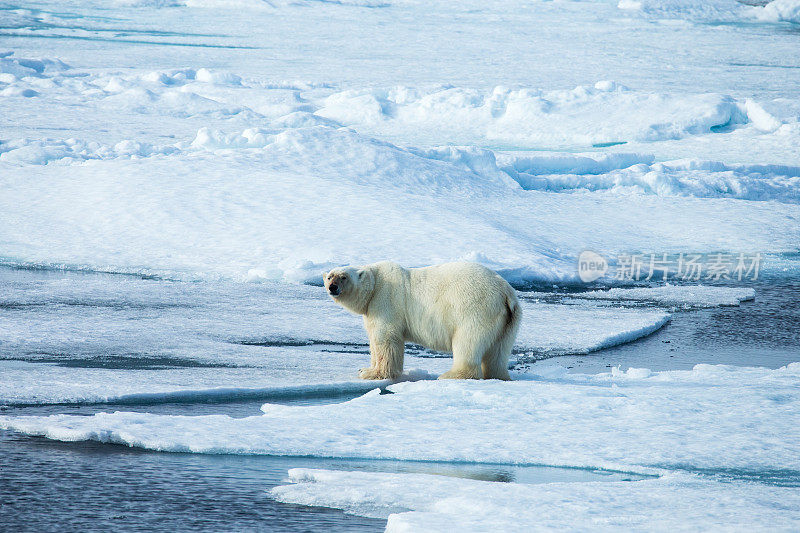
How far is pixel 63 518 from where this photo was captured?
9.68 ft

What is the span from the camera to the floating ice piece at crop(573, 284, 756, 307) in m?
7.56

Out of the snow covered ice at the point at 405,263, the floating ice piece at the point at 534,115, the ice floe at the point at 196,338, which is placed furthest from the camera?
the floating ice piece at the point at 534,115

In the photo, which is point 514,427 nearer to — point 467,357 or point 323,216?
point 467,357

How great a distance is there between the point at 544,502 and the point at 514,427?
95cm

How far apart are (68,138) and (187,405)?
10.1 m

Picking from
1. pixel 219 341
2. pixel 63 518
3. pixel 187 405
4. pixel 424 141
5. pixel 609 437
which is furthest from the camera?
pixel 424 141

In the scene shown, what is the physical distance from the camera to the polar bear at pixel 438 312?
4.75 m

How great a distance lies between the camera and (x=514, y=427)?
400 cm

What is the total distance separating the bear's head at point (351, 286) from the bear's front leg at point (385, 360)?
0.23 meters

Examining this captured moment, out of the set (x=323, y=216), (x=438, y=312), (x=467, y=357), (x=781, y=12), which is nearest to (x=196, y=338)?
(x=438, y=312)

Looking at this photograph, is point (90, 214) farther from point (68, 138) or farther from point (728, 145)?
point (728, 145)

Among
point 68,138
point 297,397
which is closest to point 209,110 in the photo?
point 68,138

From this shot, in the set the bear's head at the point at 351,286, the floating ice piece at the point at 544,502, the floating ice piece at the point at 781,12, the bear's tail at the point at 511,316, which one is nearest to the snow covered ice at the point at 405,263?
the floating ice piece at the point at 544,502

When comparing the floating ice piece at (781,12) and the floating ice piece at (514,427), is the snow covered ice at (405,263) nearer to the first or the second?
the floating ice piece at (514,427)
